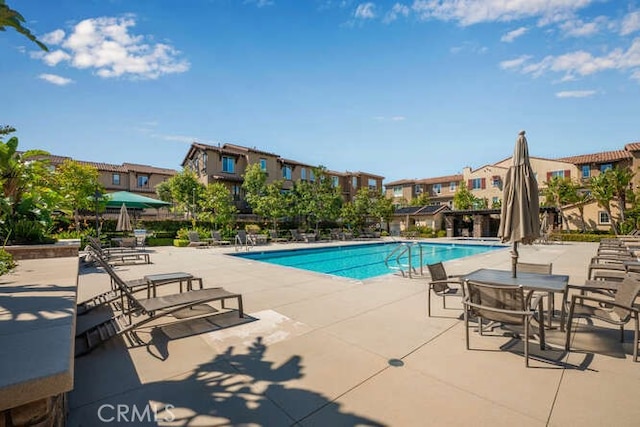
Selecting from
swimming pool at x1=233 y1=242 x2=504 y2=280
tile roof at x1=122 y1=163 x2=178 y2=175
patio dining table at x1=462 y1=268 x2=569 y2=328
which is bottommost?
swimming pool at x1=233 y1=242 x2=504 y2=280

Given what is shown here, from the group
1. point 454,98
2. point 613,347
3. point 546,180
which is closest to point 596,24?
point 454,98

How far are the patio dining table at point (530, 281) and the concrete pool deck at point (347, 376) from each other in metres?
0.75

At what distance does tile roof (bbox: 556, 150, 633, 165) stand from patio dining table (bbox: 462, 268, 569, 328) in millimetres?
39629

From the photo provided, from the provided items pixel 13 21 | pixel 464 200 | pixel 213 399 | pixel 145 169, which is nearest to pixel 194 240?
pixel 13 21

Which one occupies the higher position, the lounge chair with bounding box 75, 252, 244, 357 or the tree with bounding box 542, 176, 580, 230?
the tree with bounding box 542, 176, 580, 230

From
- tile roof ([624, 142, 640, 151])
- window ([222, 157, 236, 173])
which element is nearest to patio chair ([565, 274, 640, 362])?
window ([222, 157, 236, 173])

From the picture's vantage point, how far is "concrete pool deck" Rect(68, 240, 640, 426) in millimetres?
2578

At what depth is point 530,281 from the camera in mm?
4629

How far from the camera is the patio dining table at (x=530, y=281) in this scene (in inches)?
165

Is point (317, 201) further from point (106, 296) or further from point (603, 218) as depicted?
point (603, 218)

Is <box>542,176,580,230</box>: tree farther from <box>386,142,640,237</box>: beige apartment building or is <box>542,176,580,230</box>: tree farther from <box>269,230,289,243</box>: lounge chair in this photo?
<box>269,230,289,243</box>: lounge chair

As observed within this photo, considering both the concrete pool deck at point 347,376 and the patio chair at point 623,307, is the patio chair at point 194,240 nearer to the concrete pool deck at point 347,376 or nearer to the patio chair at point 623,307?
the concrete pool deck at point 347,376

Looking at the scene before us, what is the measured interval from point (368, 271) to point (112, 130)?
55.1 feet

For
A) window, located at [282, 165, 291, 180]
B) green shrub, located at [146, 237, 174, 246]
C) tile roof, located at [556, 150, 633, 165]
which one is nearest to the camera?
green shrub, located at [146, 237, 174, 246]
